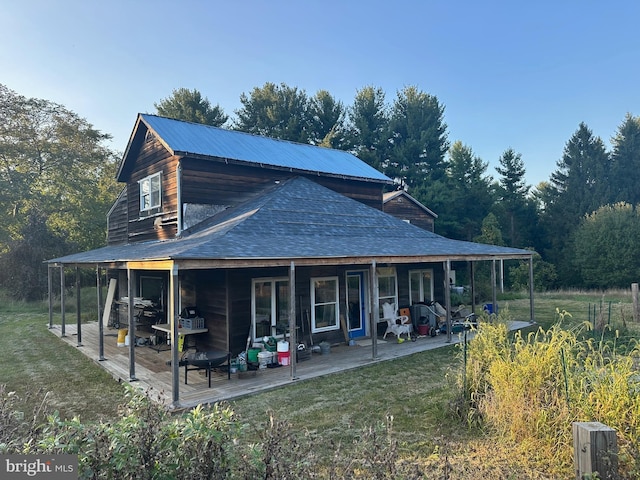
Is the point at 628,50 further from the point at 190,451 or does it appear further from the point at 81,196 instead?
the point at 81,196

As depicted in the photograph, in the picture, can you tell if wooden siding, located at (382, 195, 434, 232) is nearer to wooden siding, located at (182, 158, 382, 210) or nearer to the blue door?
wooden siding, located at (182, 158, 382, 210)

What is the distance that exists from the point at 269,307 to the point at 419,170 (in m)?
27.6

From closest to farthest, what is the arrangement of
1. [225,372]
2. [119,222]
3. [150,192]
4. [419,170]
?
[225,372] < [150,192] < [119,222] < [419,170]

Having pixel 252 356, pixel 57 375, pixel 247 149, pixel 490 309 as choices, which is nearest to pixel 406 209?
pixel 490 309

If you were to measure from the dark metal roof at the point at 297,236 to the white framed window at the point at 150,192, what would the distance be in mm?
1888

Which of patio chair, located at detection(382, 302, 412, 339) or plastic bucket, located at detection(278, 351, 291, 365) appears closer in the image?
plastic bucket, located at detection(278, 351, 291, 365)

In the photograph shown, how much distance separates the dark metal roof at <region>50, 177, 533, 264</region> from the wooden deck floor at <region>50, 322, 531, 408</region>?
231 cm

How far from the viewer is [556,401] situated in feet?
13.8

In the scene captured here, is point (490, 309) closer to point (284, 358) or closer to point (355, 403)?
point (284, 358)

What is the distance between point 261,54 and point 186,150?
5.40 metres

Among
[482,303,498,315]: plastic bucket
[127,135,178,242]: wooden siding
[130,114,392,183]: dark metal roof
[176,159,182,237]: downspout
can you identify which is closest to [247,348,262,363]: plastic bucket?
[176,159,182,237]: downspout

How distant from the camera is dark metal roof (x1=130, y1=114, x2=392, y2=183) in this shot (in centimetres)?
1223

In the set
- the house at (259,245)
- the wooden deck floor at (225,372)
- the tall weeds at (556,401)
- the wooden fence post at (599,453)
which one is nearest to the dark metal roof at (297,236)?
the house at (259,245)

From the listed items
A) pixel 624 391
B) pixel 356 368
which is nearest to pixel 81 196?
pixel 356 368
